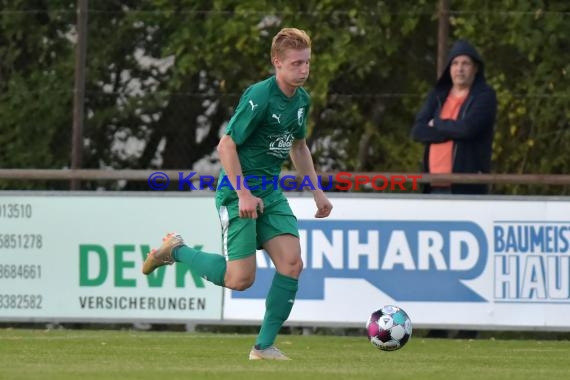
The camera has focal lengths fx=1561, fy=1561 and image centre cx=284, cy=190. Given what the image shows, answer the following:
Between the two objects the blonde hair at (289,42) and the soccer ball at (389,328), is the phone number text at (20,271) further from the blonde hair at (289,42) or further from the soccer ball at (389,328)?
the blonde hair at (289,42)

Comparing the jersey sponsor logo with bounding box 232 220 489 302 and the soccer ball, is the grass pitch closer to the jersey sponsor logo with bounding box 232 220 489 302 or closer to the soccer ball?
the soccer ball

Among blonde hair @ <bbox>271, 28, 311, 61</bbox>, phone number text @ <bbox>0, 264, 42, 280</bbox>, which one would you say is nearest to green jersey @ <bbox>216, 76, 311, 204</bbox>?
blonde hair @ <bbox>271, 28, 311, 61</bbox>

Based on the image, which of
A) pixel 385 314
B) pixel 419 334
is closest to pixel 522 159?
pixel 419 334

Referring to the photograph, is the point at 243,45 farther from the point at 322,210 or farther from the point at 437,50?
the point at 322,210

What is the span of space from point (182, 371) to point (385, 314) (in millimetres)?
1891

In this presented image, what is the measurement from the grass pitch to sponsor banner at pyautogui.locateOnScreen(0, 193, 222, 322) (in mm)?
206

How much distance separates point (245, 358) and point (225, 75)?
5115 millimetres

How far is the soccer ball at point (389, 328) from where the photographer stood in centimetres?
973

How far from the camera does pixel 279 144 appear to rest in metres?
9.23

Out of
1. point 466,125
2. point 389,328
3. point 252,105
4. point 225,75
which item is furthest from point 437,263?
point 252,105

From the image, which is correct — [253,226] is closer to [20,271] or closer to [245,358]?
[245,358]

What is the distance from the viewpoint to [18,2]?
47.4 feet

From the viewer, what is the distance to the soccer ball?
9.73m

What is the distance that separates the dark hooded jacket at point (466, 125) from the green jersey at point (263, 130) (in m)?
3.32
